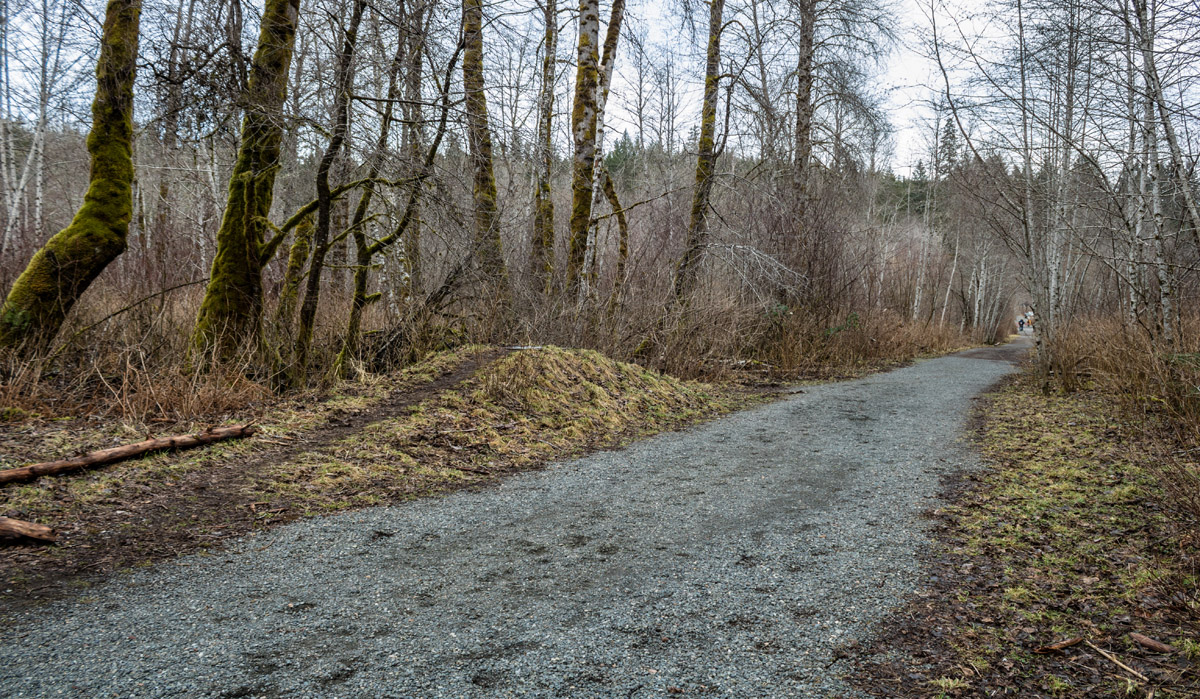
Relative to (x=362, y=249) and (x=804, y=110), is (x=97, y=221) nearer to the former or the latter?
(x=362, y=249)

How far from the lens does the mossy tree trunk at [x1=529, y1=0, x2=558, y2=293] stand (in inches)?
388

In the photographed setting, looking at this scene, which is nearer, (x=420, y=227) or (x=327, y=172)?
(x=327, y=172)

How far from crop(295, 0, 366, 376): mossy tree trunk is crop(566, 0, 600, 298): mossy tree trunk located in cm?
393

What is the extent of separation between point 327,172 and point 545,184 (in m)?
4.38

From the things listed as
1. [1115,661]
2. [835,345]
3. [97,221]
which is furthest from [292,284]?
[835,345]

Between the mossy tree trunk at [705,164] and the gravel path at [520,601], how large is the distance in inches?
281

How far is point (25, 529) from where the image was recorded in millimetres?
3273

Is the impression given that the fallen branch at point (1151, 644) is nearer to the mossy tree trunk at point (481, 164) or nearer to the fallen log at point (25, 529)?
the fallen log at point (25, 529)

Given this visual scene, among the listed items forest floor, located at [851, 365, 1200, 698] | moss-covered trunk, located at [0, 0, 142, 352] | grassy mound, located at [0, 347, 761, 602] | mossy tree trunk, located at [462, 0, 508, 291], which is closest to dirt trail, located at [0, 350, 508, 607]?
grassy mound, located at [0, 347, 761, 602]

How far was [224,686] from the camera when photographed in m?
2.27

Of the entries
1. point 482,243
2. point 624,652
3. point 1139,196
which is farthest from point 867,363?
point 624,652

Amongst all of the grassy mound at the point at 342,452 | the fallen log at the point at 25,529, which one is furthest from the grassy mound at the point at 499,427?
the fallen log at the point at 25,529

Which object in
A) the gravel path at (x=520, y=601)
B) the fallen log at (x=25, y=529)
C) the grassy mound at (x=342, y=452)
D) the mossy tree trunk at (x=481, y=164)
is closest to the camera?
the gravel path at (x=520, y=601)

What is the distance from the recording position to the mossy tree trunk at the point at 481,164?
24.6 feet
